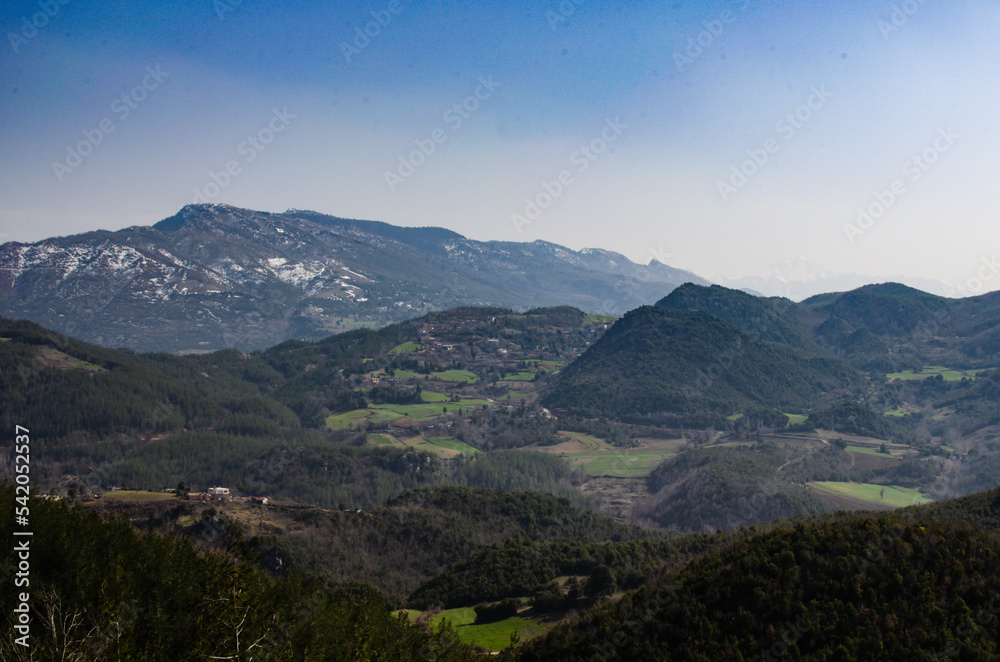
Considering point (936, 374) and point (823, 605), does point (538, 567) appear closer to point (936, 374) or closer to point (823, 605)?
point (823, 605)

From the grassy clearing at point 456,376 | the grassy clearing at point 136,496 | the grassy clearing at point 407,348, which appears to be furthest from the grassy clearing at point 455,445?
the grassy clearing at point 407,348

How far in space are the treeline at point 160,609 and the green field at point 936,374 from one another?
148572mm

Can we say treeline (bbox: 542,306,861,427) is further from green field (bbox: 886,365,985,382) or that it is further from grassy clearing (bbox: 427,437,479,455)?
grassy clearing (bbox: 427,437,479,455)

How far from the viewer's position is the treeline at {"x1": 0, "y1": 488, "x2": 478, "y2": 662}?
48.3 ft

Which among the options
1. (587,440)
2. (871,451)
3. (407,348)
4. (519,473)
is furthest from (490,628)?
(407,348)

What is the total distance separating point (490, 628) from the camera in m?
39.8

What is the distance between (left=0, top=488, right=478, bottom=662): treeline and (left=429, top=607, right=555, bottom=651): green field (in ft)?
21.7

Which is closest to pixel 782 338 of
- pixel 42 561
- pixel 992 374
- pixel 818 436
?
pixel 992 374

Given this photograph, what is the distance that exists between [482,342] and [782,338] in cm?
7875

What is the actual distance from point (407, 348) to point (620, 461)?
87.8 meters

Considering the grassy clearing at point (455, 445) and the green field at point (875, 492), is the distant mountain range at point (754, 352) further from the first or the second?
the green field at point (875, 492)

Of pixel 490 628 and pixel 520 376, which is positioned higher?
pixel 520 376

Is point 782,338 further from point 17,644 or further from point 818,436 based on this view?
point 17,644

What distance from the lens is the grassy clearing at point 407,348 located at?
18150 cm
